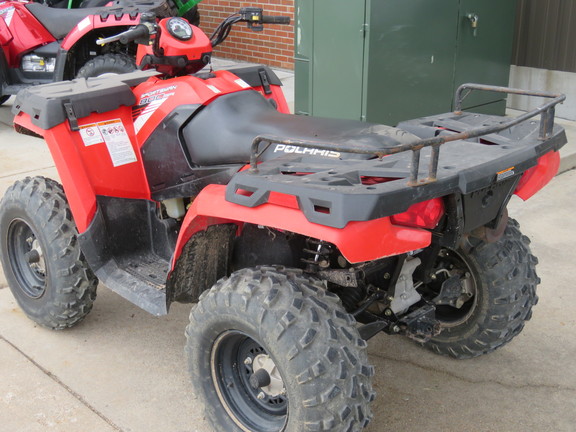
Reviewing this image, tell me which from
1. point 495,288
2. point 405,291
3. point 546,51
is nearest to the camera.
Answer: point 405,291

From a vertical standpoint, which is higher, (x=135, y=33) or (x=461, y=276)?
(x=135, y=33)

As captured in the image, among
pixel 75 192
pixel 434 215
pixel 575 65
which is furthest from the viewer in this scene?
pixel 575 65

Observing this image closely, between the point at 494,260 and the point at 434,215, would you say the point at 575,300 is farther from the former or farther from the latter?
the point at 434,215

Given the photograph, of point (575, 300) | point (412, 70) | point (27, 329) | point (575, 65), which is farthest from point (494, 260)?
point (575, 65)

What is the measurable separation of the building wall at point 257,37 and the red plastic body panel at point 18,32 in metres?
2.87

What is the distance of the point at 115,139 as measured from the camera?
362cm

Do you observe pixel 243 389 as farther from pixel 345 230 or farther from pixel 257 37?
pixel 257 37

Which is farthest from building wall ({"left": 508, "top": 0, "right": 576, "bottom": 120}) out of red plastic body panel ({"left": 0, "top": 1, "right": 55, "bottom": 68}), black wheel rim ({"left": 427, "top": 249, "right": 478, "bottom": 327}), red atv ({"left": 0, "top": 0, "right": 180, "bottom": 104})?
red plastic body panel ({"left": 0, "top": 1, "right": 55, "bottom": 68})

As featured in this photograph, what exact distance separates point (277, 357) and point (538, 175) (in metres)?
1.33

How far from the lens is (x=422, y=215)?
2.57 m

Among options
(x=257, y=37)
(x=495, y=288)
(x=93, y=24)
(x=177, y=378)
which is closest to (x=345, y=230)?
(x=495, y=288)

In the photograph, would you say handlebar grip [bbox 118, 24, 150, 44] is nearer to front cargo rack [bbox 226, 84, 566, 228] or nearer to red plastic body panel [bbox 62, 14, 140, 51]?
front cargo rack [bbox 226, 84, 566, 228]

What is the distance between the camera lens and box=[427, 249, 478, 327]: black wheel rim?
3404mm

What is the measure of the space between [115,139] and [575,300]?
2.73m
